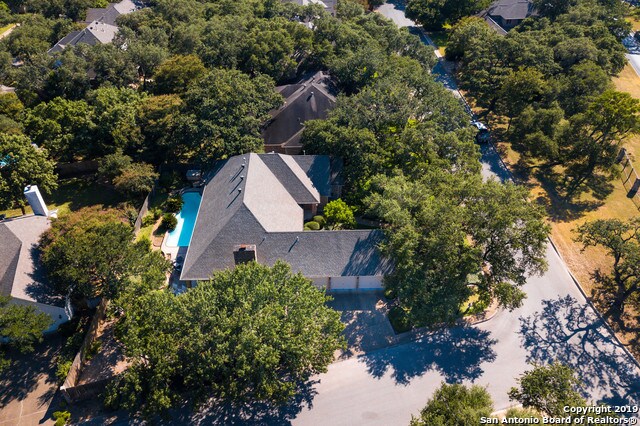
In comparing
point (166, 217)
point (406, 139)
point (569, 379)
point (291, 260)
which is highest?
point (406, 139)

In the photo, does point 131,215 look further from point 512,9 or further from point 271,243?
point 512,9

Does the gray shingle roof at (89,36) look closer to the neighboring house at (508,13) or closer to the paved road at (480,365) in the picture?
the paved road at (480,365)

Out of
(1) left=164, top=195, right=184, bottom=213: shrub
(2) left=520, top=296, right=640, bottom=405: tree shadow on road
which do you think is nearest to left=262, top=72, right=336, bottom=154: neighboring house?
(1) left=164, top=195, right=184, bottom=213: shrub

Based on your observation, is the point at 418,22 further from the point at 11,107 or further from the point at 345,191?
the point at 11,107

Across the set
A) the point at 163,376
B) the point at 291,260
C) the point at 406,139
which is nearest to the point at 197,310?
the point at 163,376

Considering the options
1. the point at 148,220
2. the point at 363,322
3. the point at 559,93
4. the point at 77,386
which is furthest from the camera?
the point at 559,93

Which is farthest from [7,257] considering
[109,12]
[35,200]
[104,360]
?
[109,12]
